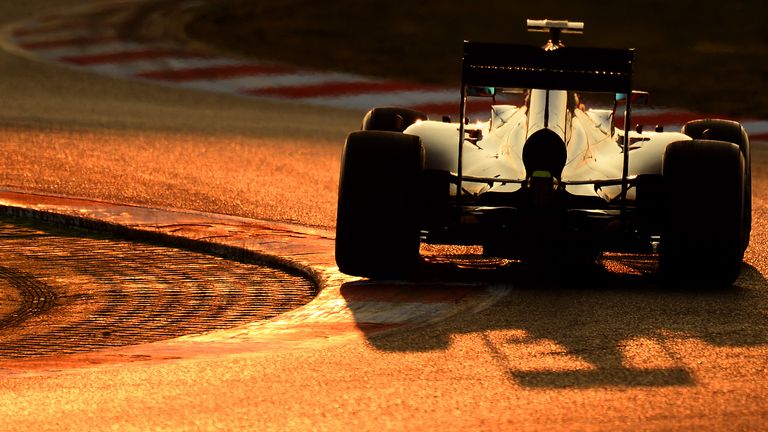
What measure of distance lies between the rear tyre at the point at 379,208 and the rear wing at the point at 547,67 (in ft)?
1.54

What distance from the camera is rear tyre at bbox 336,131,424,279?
812 cm

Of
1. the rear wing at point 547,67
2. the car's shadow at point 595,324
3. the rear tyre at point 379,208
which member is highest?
the rear wing at point 547,67

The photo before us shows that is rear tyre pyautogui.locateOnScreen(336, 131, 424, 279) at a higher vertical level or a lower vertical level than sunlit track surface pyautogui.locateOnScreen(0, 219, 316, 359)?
higher

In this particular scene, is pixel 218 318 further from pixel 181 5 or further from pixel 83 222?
pixel 181 5

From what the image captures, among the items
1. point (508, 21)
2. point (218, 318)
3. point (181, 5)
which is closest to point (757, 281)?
point (218, 318)

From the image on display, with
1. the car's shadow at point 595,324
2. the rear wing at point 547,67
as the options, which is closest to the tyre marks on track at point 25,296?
the car's shadow at point 595,324

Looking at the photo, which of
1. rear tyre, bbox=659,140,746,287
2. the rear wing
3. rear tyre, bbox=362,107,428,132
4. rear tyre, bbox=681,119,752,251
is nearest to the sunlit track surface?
the rear wing

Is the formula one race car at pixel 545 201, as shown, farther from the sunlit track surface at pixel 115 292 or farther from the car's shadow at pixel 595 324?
the sunlit track surface at pixel 115 292

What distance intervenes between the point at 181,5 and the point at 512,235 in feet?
53.3

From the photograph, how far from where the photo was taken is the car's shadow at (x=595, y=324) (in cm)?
644

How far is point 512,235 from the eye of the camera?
8086 millimetres

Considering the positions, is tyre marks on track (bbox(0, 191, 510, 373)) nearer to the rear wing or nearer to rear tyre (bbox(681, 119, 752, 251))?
the rear wing

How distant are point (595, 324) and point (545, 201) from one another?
91 cm

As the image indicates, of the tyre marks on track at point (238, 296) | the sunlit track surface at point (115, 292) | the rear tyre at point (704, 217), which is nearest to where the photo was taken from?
the tyre marks on track at point (238, 296)
